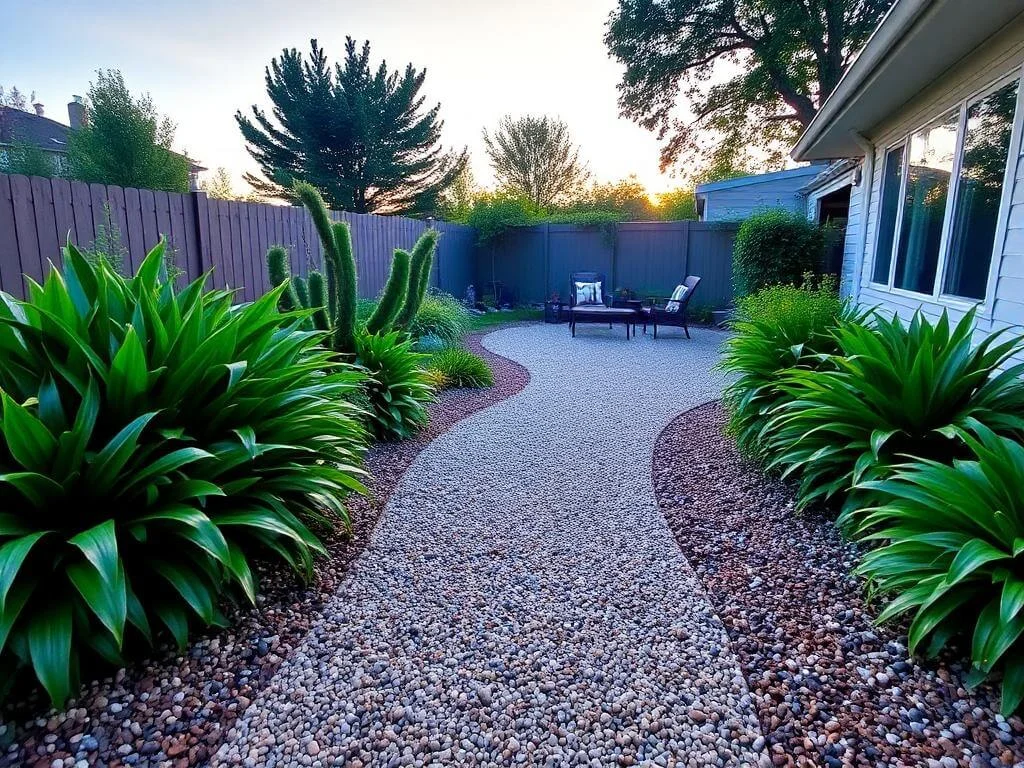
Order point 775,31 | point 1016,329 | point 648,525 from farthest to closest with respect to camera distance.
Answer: point 775,31
point 1016,329
point 648,525

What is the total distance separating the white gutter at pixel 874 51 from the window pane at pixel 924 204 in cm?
70

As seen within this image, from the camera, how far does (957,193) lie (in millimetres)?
4141

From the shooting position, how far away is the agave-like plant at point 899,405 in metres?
2.56

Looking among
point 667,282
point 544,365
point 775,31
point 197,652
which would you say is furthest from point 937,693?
point 775,31

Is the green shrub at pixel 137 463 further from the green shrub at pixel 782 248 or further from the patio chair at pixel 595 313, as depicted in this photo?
the green shrub at pixel 782 248

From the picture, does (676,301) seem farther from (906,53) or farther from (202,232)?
(202,232)

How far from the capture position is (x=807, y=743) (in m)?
1.54

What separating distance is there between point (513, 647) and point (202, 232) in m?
5.06

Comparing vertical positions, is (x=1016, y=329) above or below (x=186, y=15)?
below

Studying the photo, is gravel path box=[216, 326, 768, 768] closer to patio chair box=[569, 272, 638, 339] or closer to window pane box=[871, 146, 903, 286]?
window pane box=[871, 146, 903, 286]

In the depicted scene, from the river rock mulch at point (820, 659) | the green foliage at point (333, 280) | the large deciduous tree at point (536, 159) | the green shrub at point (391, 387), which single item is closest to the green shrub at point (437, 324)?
the green foliage at point (333, 280)

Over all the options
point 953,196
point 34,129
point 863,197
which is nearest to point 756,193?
point 863,197

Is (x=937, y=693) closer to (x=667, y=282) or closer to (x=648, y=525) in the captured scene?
(x=648, y=525)

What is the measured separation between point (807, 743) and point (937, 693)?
0.44 m
